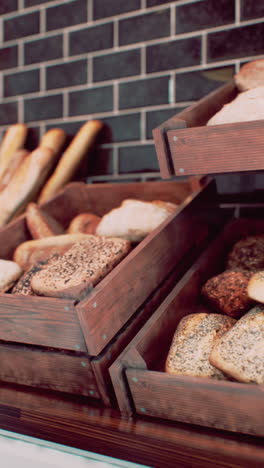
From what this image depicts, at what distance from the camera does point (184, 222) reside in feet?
4.31

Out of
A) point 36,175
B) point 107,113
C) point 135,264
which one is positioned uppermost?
point 107,113

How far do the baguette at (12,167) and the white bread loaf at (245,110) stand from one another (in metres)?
1.09

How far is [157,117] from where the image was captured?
1895 mm

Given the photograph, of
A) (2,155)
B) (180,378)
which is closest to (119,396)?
(180,378)

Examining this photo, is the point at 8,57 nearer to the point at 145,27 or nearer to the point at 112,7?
the point at 112,7

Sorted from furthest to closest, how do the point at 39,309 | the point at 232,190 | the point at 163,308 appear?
→ the point at 232,190, the point at 163,308, the point at 39,309

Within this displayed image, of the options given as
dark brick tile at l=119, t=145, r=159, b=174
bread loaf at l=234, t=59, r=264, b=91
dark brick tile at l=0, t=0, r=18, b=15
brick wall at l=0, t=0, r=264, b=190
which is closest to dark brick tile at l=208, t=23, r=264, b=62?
brick wall at l=0, t=0, r=264, b=190

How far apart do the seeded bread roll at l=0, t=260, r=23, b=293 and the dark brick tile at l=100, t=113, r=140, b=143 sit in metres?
0.98

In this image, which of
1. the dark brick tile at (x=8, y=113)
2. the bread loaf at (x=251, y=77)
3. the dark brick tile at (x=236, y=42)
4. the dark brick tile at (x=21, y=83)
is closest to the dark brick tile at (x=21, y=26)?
the dark brick tile at (x=21, y=83)

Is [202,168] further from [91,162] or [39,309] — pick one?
[91,162]

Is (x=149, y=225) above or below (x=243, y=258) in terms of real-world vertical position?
above

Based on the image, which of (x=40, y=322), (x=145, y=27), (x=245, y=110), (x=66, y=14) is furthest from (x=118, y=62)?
(x=40, y=322)

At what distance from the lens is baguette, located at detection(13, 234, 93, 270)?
1320mm

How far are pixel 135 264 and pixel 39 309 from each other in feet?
0.84
